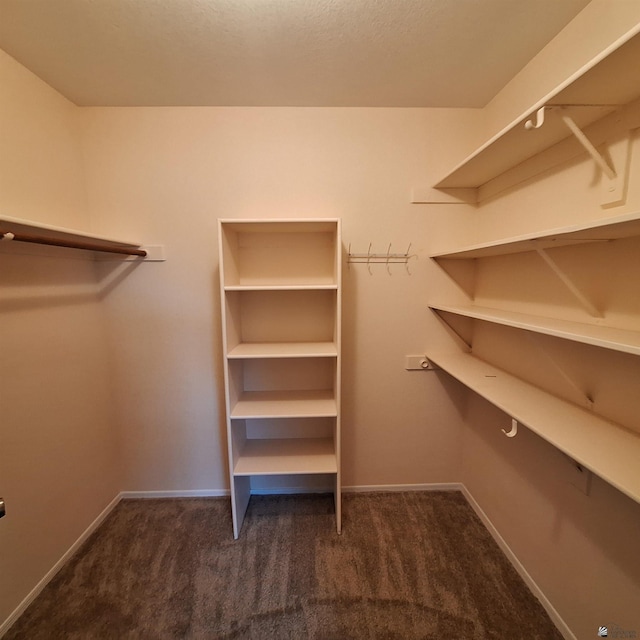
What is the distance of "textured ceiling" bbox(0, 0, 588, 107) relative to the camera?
108cm

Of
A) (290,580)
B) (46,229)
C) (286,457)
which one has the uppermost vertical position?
(46,229)

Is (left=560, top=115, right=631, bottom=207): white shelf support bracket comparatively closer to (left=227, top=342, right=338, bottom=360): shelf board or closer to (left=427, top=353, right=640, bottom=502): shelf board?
(left=427, top=353, right=640, bottom=502): shelf board

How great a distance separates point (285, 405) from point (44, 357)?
1.32 meters

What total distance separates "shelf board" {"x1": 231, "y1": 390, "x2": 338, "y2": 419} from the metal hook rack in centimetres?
91

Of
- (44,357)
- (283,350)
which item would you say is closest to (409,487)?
(283,350)

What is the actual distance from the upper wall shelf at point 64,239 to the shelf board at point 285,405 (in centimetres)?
111

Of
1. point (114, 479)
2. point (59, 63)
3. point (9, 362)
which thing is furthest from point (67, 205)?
point (114, 479)

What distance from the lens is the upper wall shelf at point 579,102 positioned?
27.1 inches

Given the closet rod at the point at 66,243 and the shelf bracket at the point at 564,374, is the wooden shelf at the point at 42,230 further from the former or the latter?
the shelf bracket at the point at 564,374

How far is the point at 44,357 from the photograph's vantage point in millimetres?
1406

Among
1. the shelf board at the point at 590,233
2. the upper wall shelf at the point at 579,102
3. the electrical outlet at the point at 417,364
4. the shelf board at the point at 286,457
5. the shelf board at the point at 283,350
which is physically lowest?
the shelf board at the point at 286,457

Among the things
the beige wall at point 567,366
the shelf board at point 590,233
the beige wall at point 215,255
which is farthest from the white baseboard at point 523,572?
the shelf board at point 590,233

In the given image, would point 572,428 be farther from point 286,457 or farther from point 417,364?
point 286,457

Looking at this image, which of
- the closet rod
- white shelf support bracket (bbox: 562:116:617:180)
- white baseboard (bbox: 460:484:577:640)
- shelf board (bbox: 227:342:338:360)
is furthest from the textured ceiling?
white baseboard (bbox: 460:484:577:640)
